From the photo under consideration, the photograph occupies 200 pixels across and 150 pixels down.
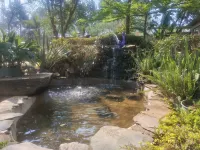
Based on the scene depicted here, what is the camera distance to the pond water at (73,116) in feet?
8.49

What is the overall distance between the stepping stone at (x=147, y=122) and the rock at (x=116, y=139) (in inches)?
7.4

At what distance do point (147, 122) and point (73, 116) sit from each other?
1.33 metres

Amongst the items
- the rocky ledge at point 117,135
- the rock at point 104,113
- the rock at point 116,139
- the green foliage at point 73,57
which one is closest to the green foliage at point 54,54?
the green foliage at point 73,57

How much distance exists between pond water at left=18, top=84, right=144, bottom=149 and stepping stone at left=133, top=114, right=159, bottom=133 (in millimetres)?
352

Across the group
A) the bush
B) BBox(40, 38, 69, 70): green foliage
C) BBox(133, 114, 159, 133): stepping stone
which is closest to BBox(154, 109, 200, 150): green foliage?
the bush

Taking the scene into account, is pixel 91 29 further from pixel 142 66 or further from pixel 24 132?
pixel 24 132

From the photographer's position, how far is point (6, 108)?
307 cm

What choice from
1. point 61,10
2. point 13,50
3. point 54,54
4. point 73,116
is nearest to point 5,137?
point 73,116

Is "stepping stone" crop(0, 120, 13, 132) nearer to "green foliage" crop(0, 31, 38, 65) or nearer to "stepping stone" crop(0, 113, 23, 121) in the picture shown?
"stepping stone" crop(0, 113, 23, 121)

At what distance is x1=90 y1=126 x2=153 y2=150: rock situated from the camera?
1.97 metres

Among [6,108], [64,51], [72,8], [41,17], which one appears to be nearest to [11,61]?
[6,108]

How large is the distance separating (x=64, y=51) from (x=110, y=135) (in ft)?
16.3

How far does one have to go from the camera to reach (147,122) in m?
2.51

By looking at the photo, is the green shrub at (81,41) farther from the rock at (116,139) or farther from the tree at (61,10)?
the rock at (116,139)
